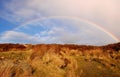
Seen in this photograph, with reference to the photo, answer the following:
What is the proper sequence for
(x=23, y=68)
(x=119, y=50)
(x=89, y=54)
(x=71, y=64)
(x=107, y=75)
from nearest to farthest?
(x=23, y=68) → (x=107, y=75) → (x=71, y=64) → (x=89, y=54) → (x=119, y=50)

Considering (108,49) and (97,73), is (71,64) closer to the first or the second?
(97,73)

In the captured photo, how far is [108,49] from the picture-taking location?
25812 mm

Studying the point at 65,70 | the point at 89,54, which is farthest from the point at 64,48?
the point at 65,70

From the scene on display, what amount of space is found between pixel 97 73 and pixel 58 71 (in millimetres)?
2385

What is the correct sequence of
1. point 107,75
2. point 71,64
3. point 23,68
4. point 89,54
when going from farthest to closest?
point 89,54 < point 71,64 < point 107,75 < point 23,68

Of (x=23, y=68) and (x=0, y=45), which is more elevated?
(x=0, y=45)

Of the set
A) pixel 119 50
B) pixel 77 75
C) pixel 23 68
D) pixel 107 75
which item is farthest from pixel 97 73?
pixel 119 50

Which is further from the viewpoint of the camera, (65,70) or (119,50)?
(119,50)

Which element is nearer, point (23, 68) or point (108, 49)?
point (23, 68)

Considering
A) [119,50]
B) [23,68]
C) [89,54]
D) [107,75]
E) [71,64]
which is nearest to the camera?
[23,68]

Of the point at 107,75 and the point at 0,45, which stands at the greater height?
the point at 0,45

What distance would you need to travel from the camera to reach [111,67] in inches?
664

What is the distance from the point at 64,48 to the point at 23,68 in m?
10.6

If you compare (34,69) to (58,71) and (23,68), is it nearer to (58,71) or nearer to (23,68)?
(23,68)
